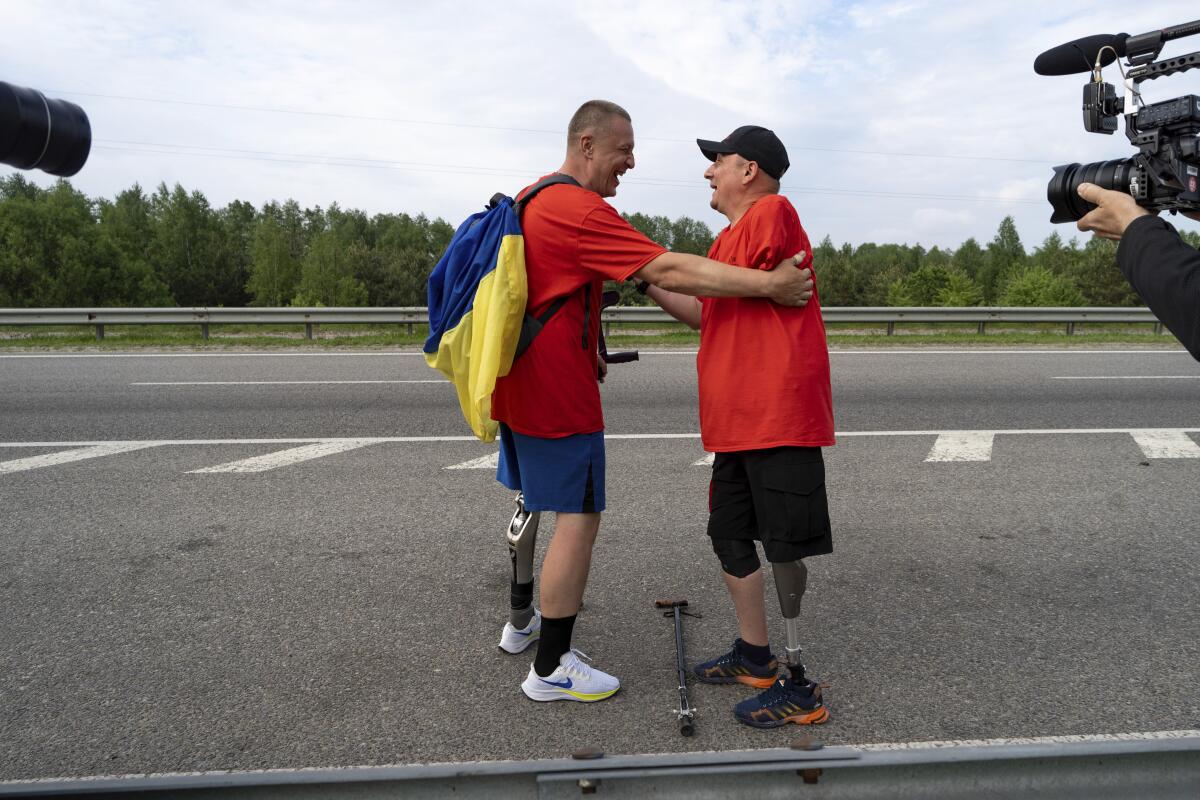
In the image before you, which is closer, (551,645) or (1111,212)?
(1111,212)

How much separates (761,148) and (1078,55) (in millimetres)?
974

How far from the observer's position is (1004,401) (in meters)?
9.34

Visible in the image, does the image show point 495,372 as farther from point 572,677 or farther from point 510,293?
point 572,677

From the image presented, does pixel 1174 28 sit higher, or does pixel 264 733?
pixel 1174 28

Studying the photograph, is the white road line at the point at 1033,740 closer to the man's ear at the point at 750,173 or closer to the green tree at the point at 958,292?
the man's ear at the point at 750,173

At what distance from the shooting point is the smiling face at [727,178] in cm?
296

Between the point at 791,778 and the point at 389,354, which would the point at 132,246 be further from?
the point at 791,778

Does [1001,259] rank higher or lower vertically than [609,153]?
higher

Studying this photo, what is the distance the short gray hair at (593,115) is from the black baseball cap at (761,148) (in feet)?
1.40

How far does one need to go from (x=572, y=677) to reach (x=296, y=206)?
107787 millimetres

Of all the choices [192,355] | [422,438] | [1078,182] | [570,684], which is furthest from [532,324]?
[192,355]

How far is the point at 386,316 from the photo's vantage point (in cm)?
1670

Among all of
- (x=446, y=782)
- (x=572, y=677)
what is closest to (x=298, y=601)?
(x=572, y=677)

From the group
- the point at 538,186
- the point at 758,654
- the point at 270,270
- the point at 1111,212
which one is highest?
the point at 270,270
